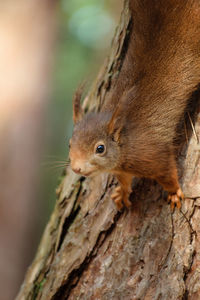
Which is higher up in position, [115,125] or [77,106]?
[77,106]

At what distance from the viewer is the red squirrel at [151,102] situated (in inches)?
97.5

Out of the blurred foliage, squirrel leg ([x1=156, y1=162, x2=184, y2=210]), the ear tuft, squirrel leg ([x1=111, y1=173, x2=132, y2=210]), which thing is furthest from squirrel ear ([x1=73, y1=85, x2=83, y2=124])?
the blurred foliage

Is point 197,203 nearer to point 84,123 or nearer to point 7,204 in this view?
point 84,123

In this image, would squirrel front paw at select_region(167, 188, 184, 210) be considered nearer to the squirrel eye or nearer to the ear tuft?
the squirrel eye

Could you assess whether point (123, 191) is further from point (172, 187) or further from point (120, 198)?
point (172, 187)

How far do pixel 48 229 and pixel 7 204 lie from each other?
296 centimetres

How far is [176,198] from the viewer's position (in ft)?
7.71

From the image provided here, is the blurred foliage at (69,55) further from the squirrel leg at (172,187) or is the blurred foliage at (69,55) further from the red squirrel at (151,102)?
the squirrel leg at (172,187)

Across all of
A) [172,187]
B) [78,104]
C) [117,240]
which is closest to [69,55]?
[78,104]

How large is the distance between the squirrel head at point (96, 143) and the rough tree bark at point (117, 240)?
11.6 inches

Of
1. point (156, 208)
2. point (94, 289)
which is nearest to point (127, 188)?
point (156, 208)

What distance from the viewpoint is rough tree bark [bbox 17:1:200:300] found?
7.56 feet

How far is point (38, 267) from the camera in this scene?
305 cm

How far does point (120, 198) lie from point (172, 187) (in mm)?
403
